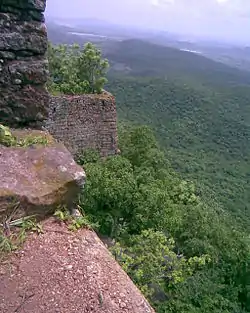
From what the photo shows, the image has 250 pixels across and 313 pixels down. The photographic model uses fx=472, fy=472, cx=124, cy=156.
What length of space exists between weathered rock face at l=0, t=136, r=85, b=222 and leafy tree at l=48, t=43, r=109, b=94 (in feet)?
30.1

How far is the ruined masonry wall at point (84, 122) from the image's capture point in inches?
447

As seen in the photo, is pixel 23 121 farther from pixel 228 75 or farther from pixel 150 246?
pixel 228 75

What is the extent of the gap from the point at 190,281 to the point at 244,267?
1555 millimetres

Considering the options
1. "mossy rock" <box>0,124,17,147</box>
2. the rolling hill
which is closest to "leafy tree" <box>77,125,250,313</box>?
"mossy rock" <box>0,124,17,147</box>

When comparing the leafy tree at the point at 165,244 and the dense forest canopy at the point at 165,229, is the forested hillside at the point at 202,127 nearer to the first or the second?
the dense forest canopy at the point at 165,229

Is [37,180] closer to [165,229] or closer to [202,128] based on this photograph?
[165,229]

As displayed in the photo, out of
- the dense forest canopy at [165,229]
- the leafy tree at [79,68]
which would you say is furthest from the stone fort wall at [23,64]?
the leafy tree at [79,68]

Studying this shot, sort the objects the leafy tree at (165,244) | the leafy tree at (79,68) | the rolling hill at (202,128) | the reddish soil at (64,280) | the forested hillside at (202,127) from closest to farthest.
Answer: the reddish soil at (64,280) < the leafy tree at (165,244) < the leafy tree at (79,68) < the rolling hill at (202,128) < the forested hillside at (202,127)

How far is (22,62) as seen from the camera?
3400mm

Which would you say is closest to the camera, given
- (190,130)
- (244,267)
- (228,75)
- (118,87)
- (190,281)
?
(190,281)

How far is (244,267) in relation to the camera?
8.66m

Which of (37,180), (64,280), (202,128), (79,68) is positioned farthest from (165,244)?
(202,128)

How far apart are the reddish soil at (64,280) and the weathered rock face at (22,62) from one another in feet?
3.86

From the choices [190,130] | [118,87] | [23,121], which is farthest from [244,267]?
[118,87]
